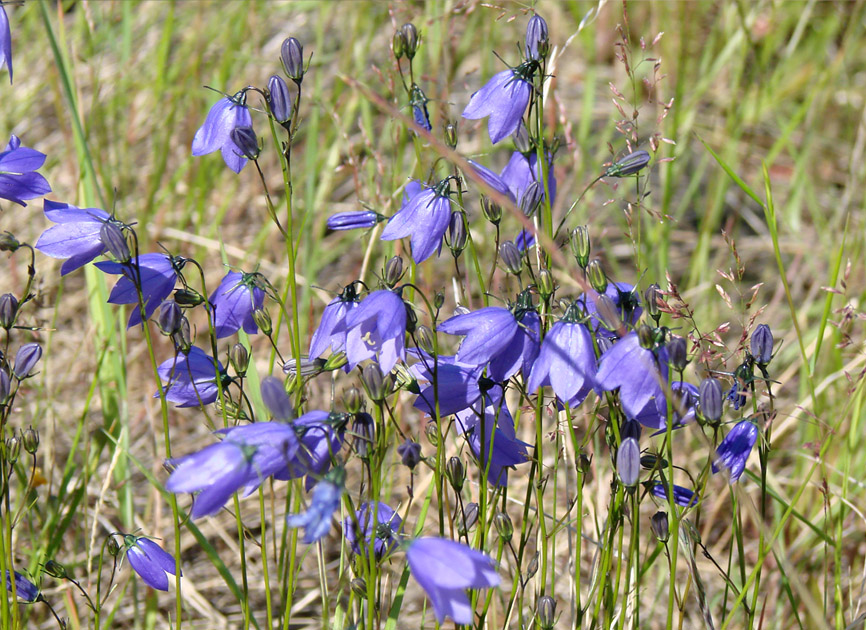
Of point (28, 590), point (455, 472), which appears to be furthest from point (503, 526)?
point (28, 590)

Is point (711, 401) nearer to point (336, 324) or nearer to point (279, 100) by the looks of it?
point (336, 324)

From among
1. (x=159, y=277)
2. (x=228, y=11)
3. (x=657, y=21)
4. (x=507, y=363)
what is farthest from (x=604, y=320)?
(x=657, y=21)

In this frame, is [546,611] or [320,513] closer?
[320,513]

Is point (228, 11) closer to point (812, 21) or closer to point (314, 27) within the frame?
point (314, 27)

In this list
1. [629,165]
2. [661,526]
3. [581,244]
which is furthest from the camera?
[629,165]

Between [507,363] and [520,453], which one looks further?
[520,453]
